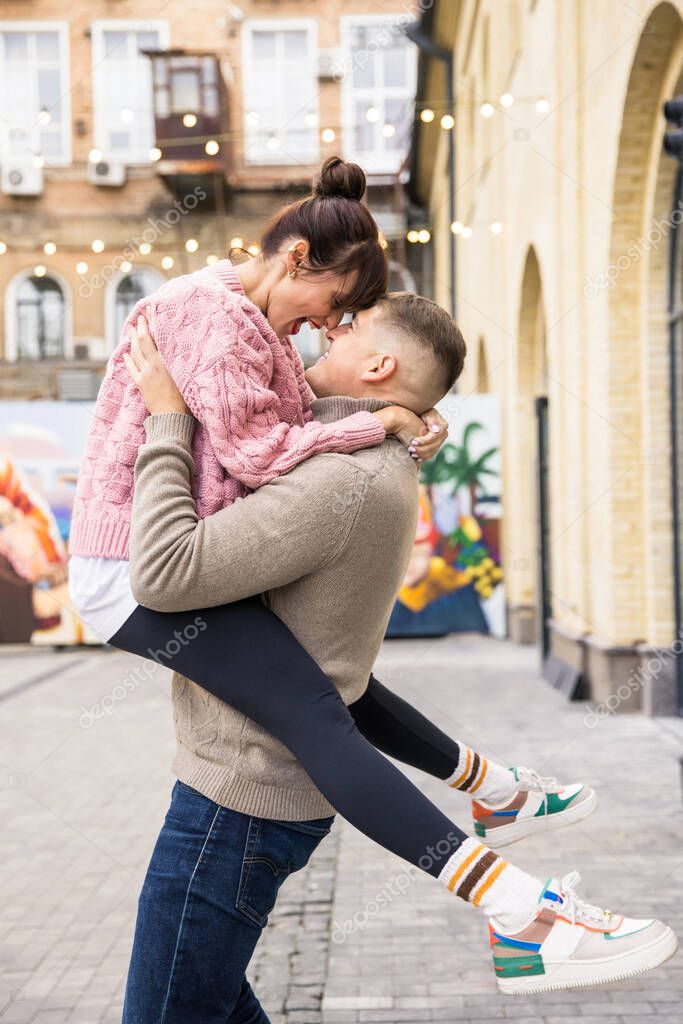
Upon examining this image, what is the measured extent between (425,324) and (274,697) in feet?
2.29

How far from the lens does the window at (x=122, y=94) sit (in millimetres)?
27688

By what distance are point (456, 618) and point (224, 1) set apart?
1944 centimetres

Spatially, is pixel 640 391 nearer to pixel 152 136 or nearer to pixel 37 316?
pixel 37 316

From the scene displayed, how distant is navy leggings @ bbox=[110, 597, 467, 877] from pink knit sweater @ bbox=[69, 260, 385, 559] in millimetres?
175

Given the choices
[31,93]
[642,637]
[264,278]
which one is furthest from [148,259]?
[264,278]

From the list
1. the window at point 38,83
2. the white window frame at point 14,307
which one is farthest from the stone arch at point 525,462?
the window at point 38,83

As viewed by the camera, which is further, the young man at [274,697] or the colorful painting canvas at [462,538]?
the colorful painting canvas at [462,538]

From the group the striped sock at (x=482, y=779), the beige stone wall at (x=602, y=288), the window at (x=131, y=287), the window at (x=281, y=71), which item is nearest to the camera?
the striped sock at (x=482, y=779)

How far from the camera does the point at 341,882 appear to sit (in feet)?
16.8

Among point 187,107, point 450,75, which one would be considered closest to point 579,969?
point 450,75

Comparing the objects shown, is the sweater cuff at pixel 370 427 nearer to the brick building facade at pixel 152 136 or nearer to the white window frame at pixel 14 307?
the brick building facade at pixel 152 136

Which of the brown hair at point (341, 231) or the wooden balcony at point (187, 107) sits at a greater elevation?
the brown hair at point (341, 231)

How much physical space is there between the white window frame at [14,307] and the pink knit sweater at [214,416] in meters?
25.7

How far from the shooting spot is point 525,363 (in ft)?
47.6
